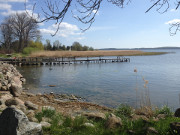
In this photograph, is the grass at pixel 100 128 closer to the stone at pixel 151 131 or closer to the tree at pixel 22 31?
the stone at pixel 151 131

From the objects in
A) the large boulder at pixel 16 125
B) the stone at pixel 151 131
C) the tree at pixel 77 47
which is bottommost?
the stone at pixel 151 131

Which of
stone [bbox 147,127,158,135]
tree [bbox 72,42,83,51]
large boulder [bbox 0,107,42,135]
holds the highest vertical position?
tree [bbox 72,42,83,51]

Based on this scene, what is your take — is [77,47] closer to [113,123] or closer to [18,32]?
[18,32]

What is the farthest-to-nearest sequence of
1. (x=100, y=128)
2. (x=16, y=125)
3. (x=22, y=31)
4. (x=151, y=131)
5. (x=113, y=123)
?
(x=22, y=31) → (x=113, y=123) → (x=100, y=128) → (x=151, y=131) → (x=16, y=125)

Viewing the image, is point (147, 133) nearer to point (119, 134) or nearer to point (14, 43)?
point (119, 134)

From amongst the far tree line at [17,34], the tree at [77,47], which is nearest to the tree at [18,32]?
the far tree line at [17,34]

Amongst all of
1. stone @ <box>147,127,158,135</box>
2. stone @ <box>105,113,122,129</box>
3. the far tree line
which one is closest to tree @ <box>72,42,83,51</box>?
the far tree line

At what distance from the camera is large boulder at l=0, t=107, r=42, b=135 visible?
329 centimetres

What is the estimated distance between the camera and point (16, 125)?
10.8 ft

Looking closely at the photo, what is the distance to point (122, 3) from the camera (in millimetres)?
3969

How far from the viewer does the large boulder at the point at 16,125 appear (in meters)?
3.29

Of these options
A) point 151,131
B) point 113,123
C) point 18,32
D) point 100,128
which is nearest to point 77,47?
point 18,32

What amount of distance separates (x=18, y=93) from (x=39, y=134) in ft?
25.5

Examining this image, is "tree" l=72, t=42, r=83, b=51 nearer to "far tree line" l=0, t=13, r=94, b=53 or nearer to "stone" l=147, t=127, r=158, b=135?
"far tree line" l=0, t=13, r=94, b=53
